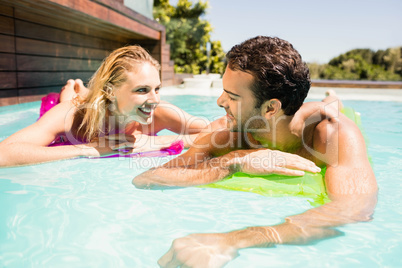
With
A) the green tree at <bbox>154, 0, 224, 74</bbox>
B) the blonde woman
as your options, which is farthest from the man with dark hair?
the green tree at <bbox>154, 0, 224, 74</bbox>

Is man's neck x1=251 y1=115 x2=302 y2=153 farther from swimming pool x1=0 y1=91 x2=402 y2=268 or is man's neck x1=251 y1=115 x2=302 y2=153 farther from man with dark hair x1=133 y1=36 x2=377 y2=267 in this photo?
swimming pool x1=0 y1=91 x2=402 y2=268

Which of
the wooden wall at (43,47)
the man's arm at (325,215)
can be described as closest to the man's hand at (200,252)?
the man's arm at (325,215)

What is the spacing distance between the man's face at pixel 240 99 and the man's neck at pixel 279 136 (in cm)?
11

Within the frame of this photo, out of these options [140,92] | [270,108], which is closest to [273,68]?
[270,108]

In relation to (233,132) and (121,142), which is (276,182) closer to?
(233,132)

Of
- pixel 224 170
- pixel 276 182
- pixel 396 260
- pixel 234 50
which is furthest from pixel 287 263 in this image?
pixel 234 50

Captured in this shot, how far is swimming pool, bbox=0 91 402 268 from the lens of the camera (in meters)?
1.53

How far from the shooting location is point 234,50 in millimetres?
2133

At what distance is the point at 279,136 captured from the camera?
2.32 m

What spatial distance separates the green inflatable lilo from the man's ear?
0.40 m

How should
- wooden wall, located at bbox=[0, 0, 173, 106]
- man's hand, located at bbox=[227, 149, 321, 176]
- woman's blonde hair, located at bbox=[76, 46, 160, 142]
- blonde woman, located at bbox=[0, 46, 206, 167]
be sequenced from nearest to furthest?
1. man's hand, located at bbox=[227, 149, 321, 176]
2. blonde woman, located at bbox=[0, 46, 206, 167]
3. woman's blonde hair, located at bbox=[76, 46, 160, 142]
4. wooden wall, located at bbox=[0, 0, 173, 106]

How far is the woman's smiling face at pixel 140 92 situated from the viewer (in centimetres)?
290

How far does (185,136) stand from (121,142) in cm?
73

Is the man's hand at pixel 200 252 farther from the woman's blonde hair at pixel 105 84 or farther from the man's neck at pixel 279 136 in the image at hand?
the woman's blonde hair at pixel 105 84
